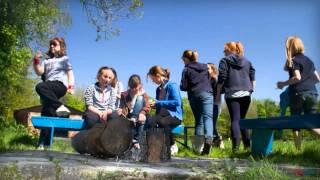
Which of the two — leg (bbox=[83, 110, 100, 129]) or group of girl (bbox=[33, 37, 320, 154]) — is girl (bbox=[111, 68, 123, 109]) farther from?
leg (bbox=[83, 110, 100, 129])

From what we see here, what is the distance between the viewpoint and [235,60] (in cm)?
648

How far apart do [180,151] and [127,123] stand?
6.73ft

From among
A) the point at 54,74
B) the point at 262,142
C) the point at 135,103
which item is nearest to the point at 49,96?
the point at 54,74

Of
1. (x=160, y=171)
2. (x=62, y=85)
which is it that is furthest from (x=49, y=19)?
(x=160, y=171)

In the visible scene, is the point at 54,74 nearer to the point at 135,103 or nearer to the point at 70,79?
the point at 70,79

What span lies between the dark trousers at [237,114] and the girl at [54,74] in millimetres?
2143

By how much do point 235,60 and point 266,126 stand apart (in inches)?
60.0

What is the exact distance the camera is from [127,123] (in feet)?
15.2

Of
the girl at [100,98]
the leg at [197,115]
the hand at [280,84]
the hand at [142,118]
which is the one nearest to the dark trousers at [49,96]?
the girl at [100,98]

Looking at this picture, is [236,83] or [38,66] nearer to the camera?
[38,66]

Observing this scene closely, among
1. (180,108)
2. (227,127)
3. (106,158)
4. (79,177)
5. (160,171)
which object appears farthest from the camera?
(227,127)

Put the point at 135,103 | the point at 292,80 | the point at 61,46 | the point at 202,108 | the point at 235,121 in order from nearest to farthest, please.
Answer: the point at 292,80 → the point at 235,121 → the point at 135,103 → the point at 61,46 → the point at 202,108

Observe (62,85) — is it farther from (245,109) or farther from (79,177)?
(79,177)

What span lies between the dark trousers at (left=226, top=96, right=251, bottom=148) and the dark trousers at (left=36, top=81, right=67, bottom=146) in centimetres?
222
